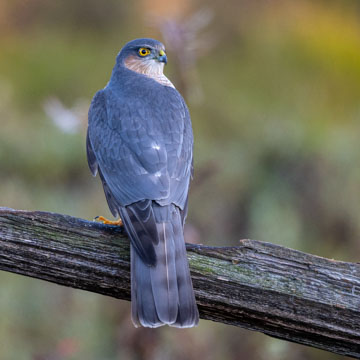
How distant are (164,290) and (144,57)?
177cm

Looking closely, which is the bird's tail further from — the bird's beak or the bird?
the bird's beak

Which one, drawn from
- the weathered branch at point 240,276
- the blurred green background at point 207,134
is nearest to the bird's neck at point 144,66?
the blurred green background at point 207,134

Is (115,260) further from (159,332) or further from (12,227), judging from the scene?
(159,332)

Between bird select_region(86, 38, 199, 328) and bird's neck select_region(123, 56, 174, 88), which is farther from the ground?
bird's neck select_region(123, 56, 174, 88)

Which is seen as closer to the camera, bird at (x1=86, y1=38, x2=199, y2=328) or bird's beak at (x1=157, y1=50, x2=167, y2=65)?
bird at (x1=86, y1=38, x2=199, y2=328)

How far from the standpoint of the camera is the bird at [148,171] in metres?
2.59

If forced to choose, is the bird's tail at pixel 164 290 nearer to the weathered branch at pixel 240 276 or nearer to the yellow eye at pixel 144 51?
the weathered branch at pixel 240 276

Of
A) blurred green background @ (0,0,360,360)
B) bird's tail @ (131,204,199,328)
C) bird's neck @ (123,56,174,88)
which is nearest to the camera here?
bird's tail @ (131,204,199,328)

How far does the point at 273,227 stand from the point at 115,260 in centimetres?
366

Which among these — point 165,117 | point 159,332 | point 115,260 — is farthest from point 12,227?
point 159,332

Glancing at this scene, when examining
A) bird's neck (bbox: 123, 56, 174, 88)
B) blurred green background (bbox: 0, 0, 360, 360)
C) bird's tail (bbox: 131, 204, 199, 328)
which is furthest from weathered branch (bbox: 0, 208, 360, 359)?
bird's neck (bbox: 123, 56, 174, 88)

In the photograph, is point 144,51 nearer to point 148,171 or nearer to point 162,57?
point 162,57

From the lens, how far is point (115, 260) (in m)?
2.71

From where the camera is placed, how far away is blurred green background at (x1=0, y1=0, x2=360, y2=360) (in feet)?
16.3
